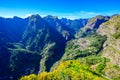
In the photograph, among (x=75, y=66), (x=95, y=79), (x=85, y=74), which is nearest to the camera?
(x=95, y=79)

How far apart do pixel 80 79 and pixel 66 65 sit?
35.0 metres

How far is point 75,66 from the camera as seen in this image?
161125 millimetres

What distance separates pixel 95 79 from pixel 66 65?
4296 cm

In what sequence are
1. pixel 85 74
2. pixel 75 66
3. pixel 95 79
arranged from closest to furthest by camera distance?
pixel 95 79, pixel 85 74, pixel 75 66

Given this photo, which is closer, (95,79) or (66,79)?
(95,79)

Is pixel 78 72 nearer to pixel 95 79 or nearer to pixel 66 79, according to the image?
pixel 66 79

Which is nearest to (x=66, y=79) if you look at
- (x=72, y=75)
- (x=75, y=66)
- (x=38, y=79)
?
(x=72, y=75)

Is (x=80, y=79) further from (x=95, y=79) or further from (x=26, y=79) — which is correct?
(x=26, y=79)

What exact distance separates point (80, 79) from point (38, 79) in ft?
74.3

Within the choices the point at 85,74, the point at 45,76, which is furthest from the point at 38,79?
the point at 85,74

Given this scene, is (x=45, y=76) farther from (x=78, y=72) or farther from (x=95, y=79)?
(x=95, y=79)

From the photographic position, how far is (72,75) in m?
134

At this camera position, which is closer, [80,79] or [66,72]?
[80,79]

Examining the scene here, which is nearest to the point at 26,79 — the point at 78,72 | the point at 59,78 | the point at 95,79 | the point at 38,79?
the point at 38,79
